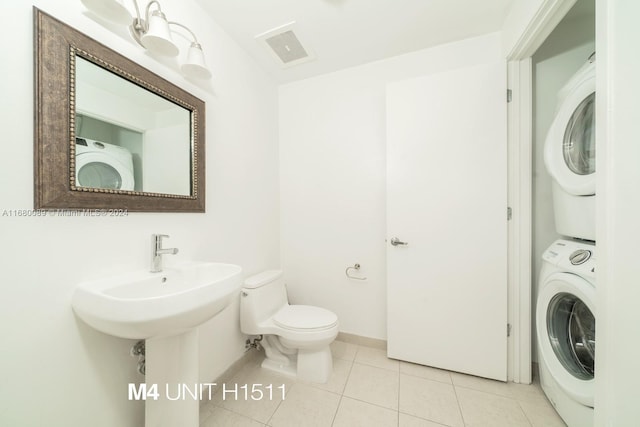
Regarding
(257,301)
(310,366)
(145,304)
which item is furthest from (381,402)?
(145,304)

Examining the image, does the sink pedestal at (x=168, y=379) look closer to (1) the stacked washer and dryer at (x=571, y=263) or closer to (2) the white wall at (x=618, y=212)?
(2) the white wall at (x=618, y=212)

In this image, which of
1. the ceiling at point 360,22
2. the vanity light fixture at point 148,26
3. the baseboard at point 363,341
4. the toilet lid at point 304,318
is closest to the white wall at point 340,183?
the baseboard at point 363,341

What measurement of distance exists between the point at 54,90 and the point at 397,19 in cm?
166

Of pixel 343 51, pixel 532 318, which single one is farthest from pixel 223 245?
pixel 532 318

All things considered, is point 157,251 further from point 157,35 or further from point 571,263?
point 571,263

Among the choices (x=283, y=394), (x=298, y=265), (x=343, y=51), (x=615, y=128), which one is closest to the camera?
(x=615, y=128)

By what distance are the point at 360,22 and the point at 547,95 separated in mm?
1269

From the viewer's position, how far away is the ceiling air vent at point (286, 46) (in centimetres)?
139

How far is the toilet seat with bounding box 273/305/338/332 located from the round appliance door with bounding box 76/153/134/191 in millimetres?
1077

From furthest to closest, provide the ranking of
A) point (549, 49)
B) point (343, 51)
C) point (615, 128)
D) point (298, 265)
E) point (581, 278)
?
point (298, 265)
point (343, 51)
point (549, 49)
point (581, 278)
point (615, 128)

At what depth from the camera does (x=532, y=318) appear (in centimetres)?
138

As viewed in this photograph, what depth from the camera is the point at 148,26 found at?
899mm

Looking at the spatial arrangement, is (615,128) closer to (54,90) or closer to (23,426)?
(54,90)

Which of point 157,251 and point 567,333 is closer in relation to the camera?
point 157,251
